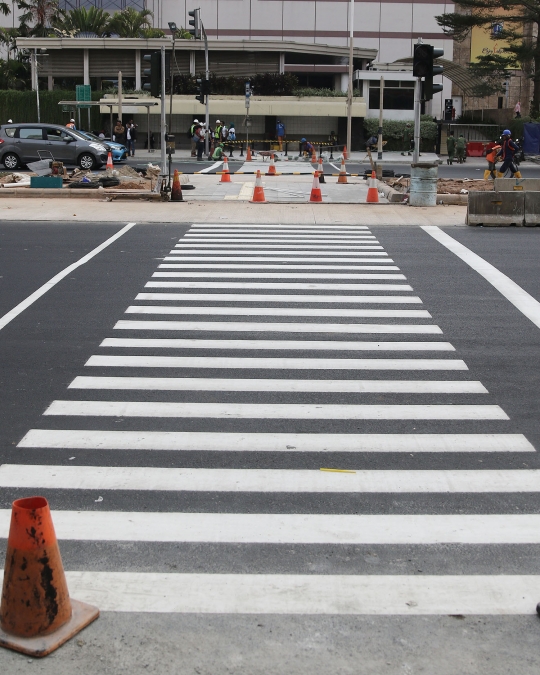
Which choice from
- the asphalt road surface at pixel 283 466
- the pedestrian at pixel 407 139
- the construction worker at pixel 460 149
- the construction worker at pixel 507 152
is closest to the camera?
the asphalt road surface at pixel 283 466

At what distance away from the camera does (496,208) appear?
64.0 ft

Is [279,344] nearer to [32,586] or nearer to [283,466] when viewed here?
[283,466]

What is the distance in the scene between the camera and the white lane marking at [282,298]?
39.3 feet

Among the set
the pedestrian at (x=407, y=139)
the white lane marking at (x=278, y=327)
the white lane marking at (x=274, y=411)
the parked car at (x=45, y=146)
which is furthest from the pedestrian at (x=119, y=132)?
the white lane marking at (x=274, y=411)

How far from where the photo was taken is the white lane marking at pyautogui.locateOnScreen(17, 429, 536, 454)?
6.82 m

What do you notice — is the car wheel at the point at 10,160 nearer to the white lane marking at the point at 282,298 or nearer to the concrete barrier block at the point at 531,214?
the concrete barrier block at the point at 531,214

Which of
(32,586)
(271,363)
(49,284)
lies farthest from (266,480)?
(49,284)

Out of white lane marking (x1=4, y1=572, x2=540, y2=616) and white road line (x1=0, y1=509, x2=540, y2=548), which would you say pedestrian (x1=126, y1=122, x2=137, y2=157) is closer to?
white road line (x1=0, y1=509, x2=540, y2=548)

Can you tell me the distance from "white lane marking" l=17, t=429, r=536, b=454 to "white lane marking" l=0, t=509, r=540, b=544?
1.16 meters

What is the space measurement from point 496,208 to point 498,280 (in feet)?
21.8

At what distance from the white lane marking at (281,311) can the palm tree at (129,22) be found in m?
60.1

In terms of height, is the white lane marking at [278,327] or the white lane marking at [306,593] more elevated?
the white lane marking at [278,327]

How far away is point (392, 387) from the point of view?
835 cm

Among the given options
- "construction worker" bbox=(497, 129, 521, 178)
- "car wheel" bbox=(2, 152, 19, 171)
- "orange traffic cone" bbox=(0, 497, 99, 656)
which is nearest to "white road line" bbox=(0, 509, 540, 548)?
"orange traffic cone" bbox=(0, 497, 99, 656)
